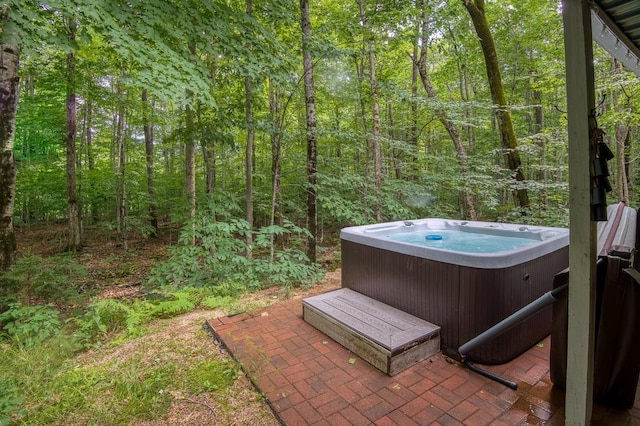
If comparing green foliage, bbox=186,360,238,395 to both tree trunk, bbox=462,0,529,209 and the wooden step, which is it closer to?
the wooden step

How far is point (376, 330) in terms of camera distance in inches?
96.0

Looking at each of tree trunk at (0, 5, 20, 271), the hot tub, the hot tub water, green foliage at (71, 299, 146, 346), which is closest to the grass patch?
green foliage at (71, 299, 146, 346)

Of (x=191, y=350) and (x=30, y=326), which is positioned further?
(x=30, y=326)

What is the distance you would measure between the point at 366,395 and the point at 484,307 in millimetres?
1106

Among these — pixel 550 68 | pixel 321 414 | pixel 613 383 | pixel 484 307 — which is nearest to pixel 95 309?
pixel 321 414

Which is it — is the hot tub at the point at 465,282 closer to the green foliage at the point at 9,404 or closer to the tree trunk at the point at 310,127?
the tree trunk at the point at 310,127

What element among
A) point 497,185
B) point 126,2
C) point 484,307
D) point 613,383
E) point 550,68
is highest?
point 550,68

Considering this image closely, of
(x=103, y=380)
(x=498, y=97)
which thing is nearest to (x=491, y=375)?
(x=103, y=380)

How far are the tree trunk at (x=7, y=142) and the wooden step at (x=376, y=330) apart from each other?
3.26m

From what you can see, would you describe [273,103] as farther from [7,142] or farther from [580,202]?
[580,202]

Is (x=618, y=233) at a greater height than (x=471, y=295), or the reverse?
(x=618, y=233)

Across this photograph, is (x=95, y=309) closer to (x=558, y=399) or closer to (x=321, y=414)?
(x=321, y=414)

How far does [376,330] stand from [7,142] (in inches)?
164

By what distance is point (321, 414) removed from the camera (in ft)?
5.95
